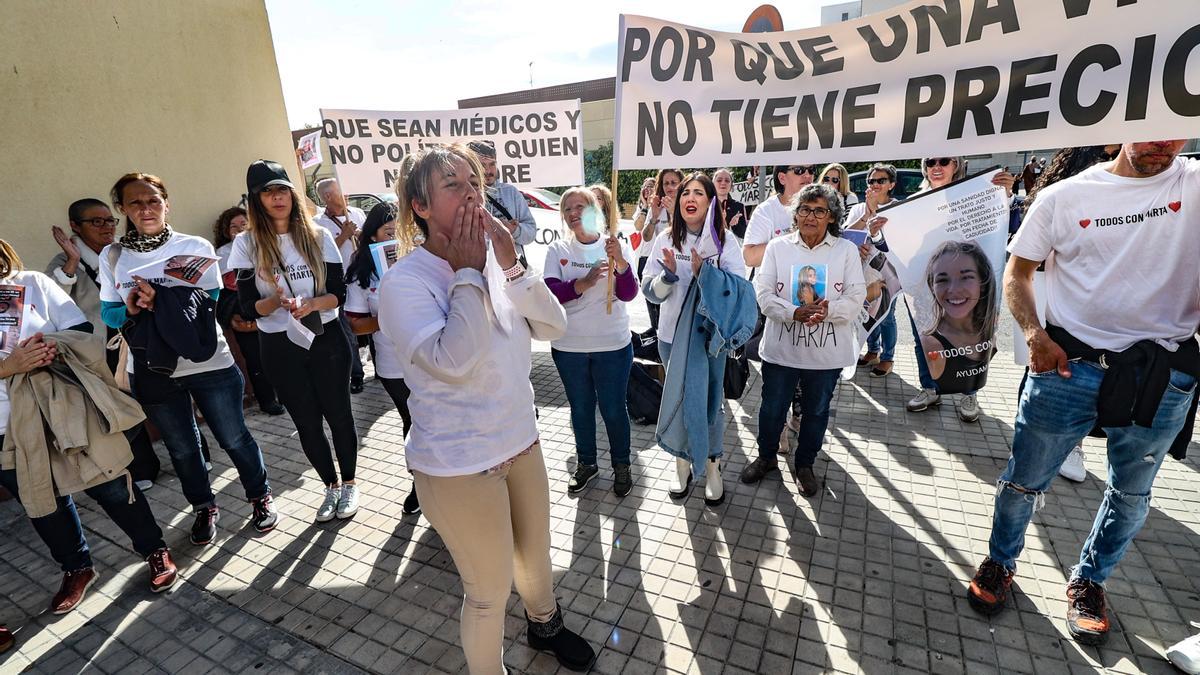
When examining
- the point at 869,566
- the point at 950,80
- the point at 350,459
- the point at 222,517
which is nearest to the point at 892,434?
the point at 869,566

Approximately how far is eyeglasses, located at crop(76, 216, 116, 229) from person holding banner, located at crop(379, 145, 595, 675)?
12.8 ft

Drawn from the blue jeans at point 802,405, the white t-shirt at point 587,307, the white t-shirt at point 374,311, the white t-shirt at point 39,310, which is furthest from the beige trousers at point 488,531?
the white t-shirt at point 39,310

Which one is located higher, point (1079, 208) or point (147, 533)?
point (1079, 208)

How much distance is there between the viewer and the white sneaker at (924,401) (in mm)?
4871

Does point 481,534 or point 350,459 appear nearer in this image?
point 481,534

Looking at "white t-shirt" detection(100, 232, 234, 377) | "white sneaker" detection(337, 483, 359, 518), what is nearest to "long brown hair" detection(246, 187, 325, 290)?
"white t-shirt" detection(100, 232, 234, 377)

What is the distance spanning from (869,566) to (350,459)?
334cm

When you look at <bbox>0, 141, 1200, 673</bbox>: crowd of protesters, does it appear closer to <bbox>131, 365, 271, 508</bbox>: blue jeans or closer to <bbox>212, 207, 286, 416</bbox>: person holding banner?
<bbox>131, 365, 271, 508</bbox>: blue jeans

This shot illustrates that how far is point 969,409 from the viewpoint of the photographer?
466cm

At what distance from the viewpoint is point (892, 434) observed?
4.53 metres

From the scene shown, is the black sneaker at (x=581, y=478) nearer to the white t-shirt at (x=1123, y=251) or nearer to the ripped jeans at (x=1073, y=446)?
the ripped jeans at (x=1073, y=446)

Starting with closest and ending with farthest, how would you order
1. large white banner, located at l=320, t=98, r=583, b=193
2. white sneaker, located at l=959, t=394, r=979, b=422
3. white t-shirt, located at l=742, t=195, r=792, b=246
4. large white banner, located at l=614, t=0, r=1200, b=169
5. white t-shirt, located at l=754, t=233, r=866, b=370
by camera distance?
large white banner, located at l=614, t=0, r=1200, b=169 → white t-shirt, located at l=754, t=233, r=866, b=370 → white sneaker, located at l=959, t=394, r=979, b=422 → white t-shirt, located at l=742, t=195, r=792, b=246 → large white banner, located at l=320, t=98, r=583, b=193

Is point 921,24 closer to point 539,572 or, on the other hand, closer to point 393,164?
point 539,572

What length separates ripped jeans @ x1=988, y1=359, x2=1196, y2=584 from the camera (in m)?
2.33
